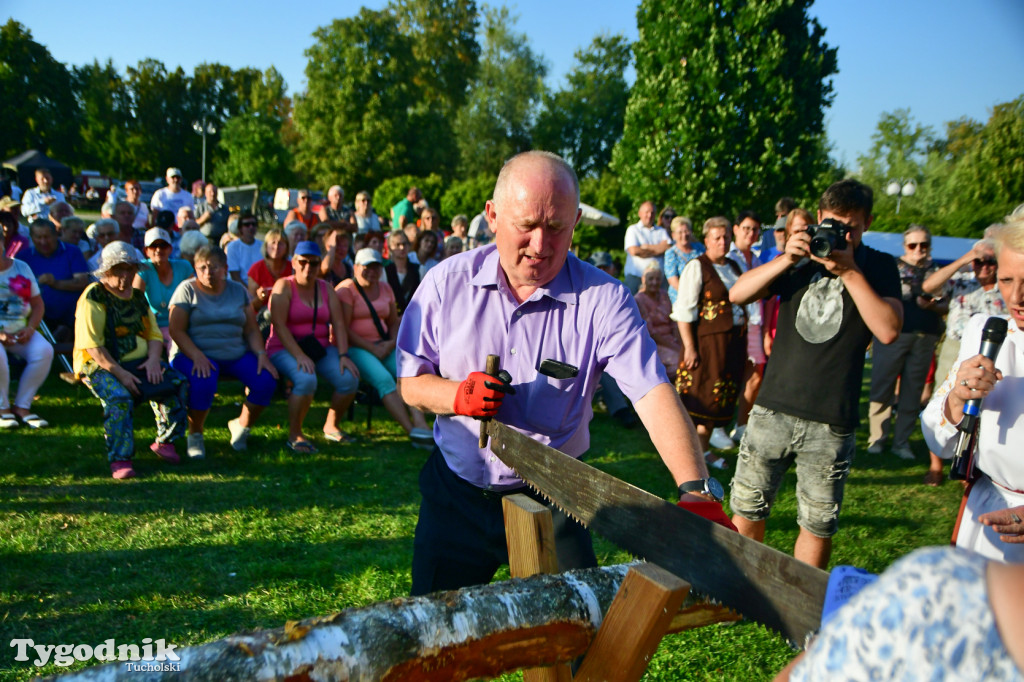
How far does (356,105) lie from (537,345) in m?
48.3

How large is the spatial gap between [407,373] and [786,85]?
22.2m

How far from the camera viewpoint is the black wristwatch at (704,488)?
199 centimetres

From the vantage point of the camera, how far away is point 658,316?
7.76 m

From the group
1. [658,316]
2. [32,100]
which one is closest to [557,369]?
[658,316]

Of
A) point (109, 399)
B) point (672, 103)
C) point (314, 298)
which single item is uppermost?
point (672, 103)

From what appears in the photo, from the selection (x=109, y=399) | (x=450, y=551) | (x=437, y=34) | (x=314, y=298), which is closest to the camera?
(x=450, y=551)

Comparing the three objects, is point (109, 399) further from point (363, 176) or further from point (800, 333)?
point (363, 176)

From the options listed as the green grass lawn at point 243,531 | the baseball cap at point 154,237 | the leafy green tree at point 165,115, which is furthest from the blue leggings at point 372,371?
the leafy green tree at point 165,115

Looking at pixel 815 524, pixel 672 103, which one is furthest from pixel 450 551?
pixel 672 103

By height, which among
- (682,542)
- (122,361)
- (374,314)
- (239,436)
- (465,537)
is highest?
(374,314)

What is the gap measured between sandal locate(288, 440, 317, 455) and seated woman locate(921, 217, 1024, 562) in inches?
205

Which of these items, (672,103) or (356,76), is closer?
(672,103)

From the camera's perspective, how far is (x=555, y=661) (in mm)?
1779

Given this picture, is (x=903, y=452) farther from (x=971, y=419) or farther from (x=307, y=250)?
(x=307, y=250)
